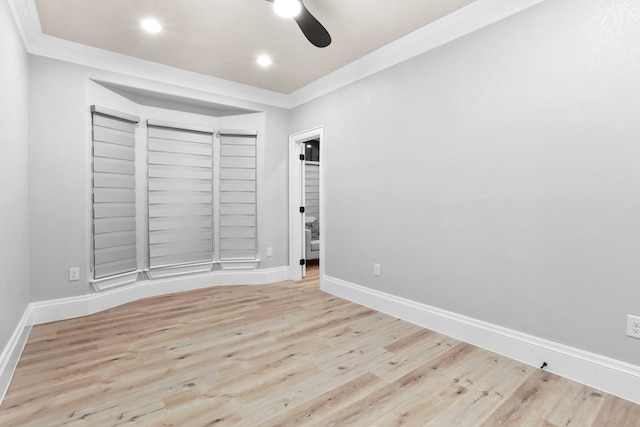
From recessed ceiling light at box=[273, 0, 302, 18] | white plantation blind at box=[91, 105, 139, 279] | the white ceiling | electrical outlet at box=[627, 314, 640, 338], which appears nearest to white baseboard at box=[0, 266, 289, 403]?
white plantation blind at box=[91, 105, 139, 279]

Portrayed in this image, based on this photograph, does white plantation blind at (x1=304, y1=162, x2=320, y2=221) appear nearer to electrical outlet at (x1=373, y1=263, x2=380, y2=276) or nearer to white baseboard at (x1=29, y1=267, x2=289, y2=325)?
white baseboard at (x1=29, y1=267, x2=289, y2=325)

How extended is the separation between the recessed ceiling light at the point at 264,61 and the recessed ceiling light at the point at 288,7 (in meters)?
1.38

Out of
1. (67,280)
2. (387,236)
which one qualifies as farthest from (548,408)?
(67,280)

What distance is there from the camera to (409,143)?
9.60 ft

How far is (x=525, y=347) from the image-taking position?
2182mm

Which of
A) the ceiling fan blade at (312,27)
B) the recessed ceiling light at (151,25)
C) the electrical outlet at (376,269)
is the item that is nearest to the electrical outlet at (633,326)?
the electrical outlet at (376,269)

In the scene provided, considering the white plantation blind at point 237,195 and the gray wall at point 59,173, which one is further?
the white plantation blind at point 237,195

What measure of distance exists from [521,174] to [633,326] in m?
1.07

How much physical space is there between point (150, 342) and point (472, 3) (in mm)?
3604

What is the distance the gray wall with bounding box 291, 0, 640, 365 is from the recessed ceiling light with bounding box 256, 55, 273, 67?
110 centimetres

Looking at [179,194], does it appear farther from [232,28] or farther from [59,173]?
[232,28]

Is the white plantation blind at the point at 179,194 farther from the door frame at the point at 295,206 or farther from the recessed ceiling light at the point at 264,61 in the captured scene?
the recessed ceiling light at the point at 264,61

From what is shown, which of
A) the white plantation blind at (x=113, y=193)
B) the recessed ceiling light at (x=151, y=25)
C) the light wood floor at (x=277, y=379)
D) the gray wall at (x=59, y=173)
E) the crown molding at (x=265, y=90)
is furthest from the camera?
the white plantation blind at (x=113, y=193)

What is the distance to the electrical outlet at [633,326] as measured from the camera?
1760 millimetres
